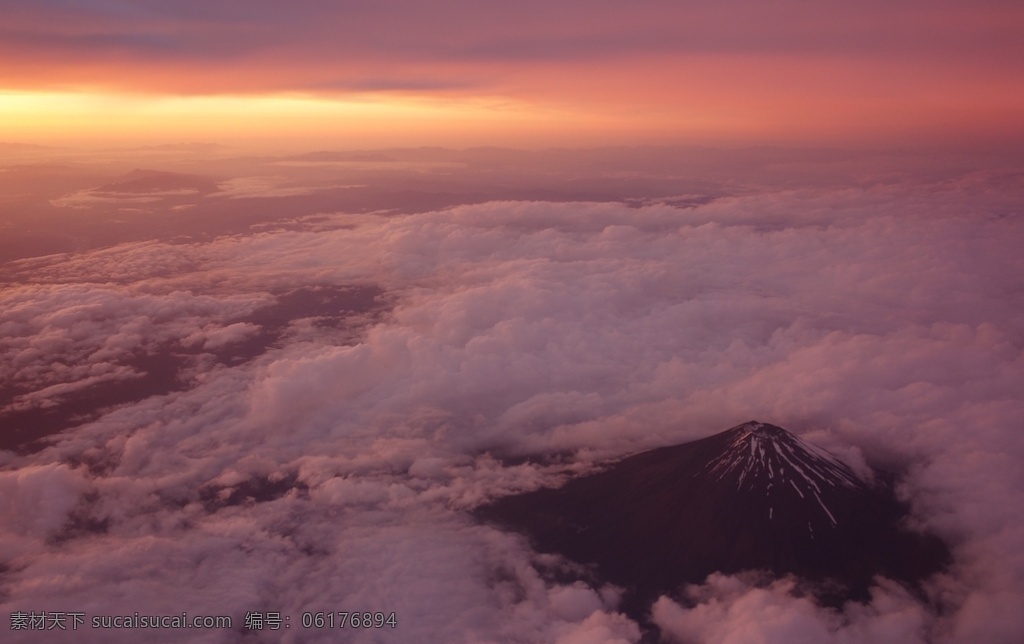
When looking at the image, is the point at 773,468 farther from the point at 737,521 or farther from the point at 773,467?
the point at 737,521

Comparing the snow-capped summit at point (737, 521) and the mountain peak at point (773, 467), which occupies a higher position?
the mountain peak at point (773, 467)

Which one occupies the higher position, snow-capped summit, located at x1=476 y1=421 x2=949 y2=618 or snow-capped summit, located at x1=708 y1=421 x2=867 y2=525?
snow-capped summit, located at x1=708 y1=421 x2=867 y2=525

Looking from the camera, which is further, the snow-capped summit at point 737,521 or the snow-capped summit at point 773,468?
the snow-capped summit at point 773,468

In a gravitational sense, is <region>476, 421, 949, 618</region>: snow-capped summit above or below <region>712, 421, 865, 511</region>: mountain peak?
below

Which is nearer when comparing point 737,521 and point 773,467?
point 737,521

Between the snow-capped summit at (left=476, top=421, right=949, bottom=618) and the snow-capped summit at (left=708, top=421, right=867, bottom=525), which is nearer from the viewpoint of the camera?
the snow-capped summit at (left=476, top=421, right=949, bottom=618)

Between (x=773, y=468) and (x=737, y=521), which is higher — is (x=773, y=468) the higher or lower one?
the higher one

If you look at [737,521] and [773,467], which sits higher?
[773,467]

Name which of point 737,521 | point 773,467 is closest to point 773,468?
point 773,467
